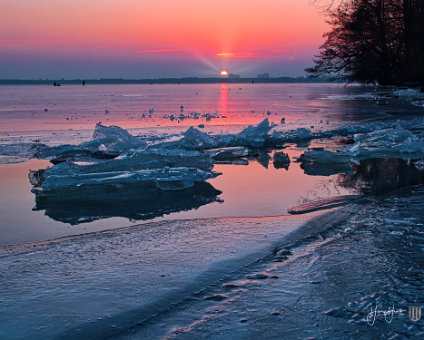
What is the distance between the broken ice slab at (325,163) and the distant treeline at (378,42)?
3177mm

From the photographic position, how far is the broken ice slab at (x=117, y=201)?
5.22 m

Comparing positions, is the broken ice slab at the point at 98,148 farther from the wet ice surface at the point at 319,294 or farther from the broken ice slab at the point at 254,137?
the wet ice surface at the point at 319,294

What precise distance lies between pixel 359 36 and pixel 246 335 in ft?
9.47

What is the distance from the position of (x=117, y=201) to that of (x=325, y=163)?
408 centimetres

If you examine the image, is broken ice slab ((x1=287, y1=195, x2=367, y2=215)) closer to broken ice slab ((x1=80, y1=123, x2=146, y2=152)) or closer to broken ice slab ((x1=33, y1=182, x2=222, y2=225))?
broken ice slab ((x1=33, y1=182, x2=222, y2=225))

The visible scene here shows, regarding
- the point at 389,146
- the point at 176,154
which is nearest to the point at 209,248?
the point at 176,154

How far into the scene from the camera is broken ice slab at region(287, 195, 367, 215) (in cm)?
514

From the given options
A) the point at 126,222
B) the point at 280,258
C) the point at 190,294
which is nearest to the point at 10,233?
the point at 126,222

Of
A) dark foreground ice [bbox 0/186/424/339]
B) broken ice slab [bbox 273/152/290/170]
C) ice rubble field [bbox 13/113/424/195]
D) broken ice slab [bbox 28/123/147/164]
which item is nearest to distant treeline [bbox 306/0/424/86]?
dark foreground ice [bbox 0/186/424/339]

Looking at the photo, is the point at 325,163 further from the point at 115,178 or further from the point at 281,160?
the point at 115,178

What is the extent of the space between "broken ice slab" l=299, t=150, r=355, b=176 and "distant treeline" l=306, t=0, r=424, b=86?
318 cm

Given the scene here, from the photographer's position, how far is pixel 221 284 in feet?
10.6

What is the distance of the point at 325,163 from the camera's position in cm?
809

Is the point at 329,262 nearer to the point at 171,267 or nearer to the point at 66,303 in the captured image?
the point at 171,267
